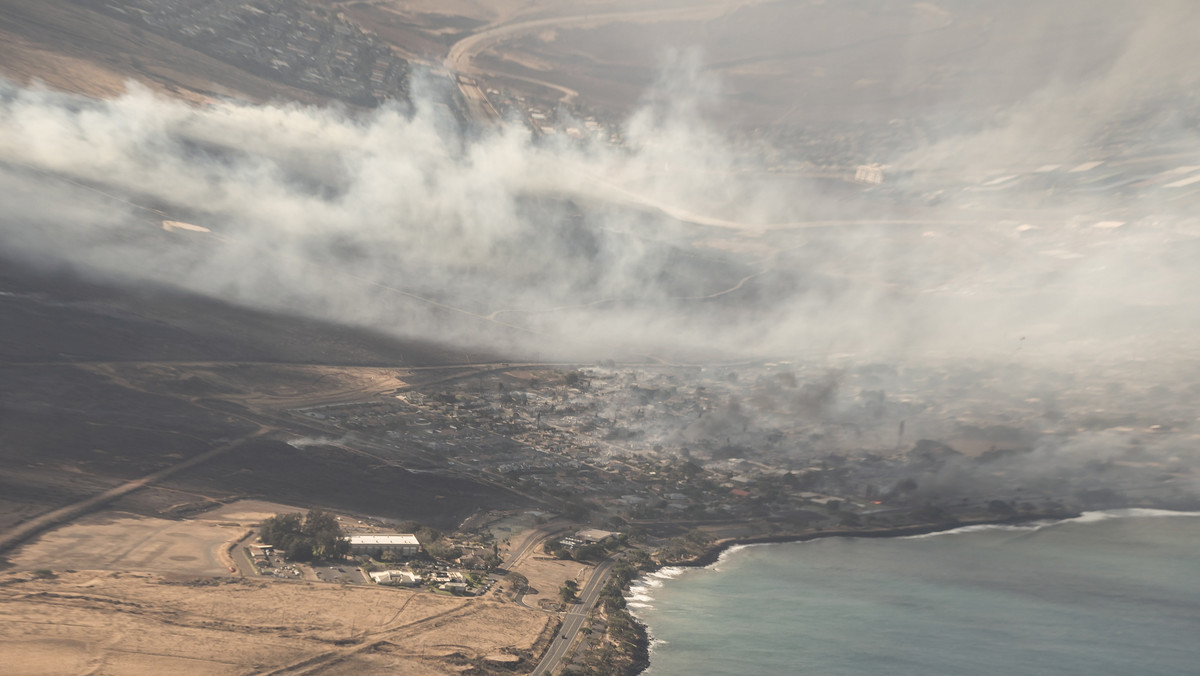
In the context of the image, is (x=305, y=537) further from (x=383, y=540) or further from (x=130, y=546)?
(x=130, y=546)

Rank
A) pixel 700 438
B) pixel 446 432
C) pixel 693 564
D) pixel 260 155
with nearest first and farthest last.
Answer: pixel 693 564
pixel 446 432
pixel 700 438
pixel 260 155

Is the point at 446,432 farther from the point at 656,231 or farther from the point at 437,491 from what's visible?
the point at 656,231

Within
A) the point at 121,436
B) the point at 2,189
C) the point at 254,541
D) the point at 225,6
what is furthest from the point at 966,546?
the point at 225,6

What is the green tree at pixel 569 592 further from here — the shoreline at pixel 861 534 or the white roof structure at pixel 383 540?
the shoreline at pixel 861 534

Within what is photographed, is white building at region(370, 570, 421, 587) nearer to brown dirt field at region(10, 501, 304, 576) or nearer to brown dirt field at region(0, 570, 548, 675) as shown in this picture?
brown dirt field at region(0, 570, 548, 675)

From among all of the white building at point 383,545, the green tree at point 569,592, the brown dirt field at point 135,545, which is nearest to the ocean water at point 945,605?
the green tree at point 569,592

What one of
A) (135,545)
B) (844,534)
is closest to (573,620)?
(135,545)

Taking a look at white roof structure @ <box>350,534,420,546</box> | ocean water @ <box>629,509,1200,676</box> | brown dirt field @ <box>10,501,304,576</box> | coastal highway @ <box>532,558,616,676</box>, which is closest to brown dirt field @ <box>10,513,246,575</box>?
brown dirt field @ <box>10,501,304,576</box>
